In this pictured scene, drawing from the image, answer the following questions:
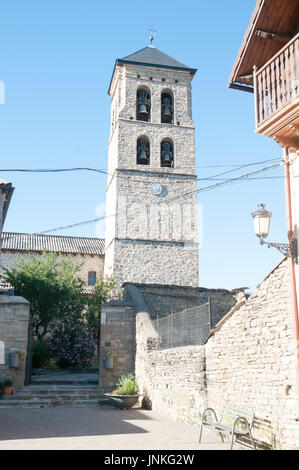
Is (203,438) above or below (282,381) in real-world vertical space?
below

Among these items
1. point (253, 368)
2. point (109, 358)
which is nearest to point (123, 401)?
point (109, 358)

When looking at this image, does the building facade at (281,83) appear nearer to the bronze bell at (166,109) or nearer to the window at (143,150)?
the window at (143,150)

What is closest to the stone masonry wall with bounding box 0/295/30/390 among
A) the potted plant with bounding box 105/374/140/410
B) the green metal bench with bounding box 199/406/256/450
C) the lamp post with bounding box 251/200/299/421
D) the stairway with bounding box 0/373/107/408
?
the stairway with bounding box 0/373/107/408

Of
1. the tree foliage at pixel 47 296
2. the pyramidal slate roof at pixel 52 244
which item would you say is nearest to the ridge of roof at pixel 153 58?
the pyramidal slate roof at pixel 52 244

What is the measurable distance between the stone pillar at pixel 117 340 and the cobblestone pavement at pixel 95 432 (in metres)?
2.64

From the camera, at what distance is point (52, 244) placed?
34219 millimetres

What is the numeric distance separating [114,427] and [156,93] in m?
23.8

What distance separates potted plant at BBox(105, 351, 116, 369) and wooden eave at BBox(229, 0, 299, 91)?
9569 millimetres

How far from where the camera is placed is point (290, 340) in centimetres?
697

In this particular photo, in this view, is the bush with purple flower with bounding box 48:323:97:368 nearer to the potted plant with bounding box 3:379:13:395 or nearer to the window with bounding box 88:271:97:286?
the potted plant with bounding box 3:379:13:395

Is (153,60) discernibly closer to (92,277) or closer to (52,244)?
(52,244)

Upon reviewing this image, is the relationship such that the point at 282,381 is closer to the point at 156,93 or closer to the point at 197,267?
the point at 197,267

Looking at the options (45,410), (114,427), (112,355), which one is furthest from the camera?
(112,355)
